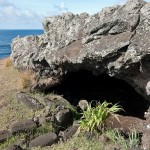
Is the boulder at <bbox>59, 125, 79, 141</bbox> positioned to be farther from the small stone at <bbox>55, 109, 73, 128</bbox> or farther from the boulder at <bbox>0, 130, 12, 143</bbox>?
the boulder at <bbox>0, 130, 12, 143</bbox>

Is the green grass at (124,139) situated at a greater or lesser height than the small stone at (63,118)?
lesser

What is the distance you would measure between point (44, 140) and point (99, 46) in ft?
15.1

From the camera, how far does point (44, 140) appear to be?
13.6 meters

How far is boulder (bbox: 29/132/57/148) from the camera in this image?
44.2ft

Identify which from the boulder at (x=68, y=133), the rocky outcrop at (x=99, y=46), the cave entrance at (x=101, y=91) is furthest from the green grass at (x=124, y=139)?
the cave entrance at (x=101, y=91)

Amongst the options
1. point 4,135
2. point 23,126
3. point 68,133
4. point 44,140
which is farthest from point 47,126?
point 4,135

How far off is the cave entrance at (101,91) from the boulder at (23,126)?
4874mm

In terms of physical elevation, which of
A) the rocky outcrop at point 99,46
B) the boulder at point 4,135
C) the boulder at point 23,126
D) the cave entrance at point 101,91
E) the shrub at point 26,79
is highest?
the rocky outcrop at point 99,46

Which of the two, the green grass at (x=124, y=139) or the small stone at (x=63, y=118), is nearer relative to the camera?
the green grass at (x=124, y=139)

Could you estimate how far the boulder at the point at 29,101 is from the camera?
53.4ft

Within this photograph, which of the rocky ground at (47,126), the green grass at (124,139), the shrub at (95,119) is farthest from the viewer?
the shrub at (95,119)

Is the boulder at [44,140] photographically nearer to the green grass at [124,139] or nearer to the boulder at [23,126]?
the boulder at [23,126]

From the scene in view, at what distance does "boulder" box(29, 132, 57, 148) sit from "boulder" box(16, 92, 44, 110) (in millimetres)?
2558

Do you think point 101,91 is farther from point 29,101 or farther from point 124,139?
point 124,139
